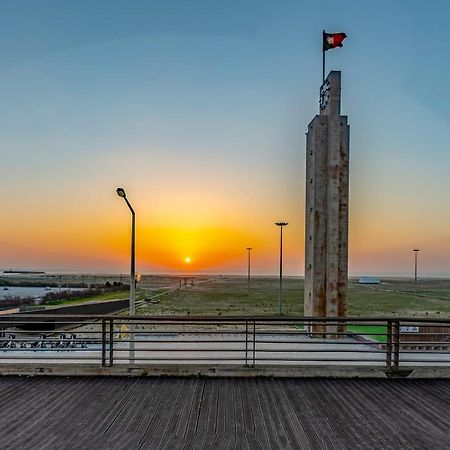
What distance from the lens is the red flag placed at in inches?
462

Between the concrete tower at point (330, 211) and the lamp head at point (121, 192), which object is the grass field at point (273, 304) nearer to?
the concrete tower at point (330, 211)

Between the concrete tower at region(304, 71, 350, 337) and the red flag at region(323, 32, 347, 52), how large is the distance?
1.22 meters

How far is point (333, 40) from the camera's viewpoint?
1178 cm

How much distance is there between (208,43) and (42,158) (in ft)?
29.3

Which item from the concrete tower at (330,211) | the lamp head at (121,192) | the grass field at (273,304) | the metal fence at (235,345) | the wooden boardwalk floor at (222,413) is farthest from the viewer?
the grass field at (273,304)

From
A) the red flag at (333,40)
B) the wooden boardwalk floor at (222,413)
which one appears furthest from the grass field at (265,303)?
the wooden boardwalk floor at (222,413)

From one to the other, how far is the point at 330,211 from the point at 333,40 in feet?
18.8

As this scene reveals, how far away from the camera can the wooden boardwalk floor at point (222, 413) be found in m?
3.66

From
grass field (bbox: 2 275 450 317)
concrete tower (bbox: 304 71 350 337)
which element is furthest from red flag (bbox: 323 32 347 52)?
grass field (bbox: 2 275 450 317)

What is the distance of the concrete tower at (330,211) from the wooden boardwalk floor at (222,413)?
5.34 m

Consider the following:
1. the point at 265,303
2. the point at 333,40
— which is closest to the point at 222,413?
the point at 333,40

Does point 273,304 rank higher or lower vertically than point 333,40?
lower

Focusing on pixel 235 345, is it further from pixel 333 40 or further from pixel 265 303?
pixel 265 303

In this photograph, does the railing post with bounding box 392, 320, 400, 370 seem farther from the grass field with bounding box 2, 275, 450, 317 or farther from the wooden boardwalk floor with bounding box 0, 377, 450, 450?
the grass field with bounding box 2, 275, 450, 317
